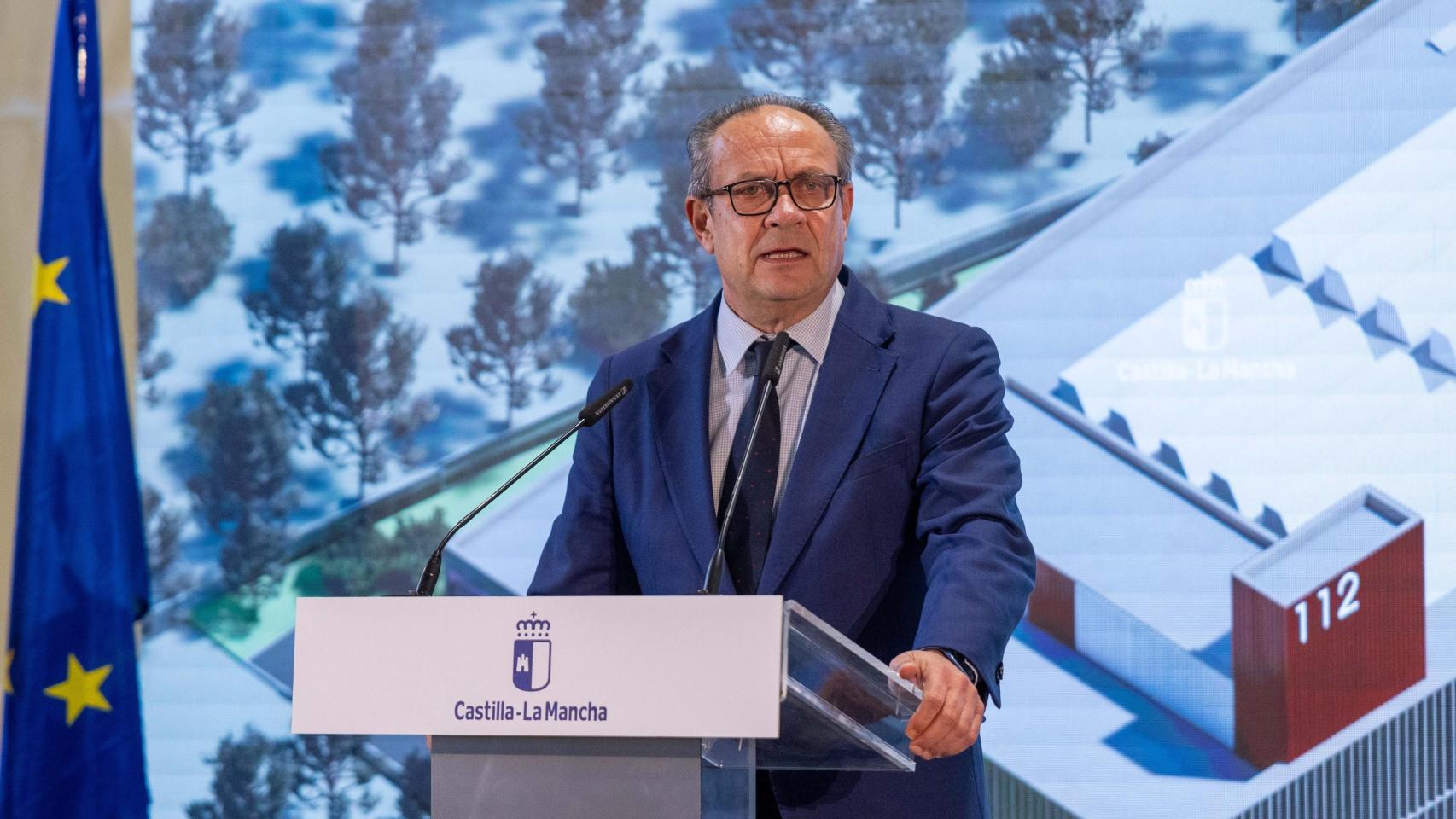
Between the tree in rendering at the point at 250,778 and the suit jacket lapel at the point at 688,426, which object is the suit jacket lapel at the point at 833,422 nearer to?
the suit jacket lapel at the point at 688,426

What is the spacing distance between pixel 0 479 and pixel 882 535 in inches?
115

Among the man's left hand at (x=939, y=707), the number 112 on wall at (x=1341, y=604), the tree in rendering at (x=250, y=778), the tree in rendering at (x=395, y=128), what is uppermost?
the tree in rendering at (x=395, y=128)

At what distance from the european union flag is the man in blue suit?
1.88 meters

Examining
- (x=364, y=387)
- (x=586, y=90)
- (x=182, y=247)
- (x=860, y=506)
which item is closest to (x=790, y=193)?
(x=860, y=506)

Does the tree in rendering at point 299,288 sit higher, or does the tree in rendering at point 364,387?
the tree in rendering at point 299,288

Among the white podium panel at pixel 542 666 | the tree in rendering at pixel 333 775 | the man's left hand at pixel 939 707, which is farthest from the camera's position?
the tree in rendering at pixel 333 775

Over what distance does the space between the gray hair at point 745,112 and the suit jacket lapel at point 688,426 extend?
0.62 feet

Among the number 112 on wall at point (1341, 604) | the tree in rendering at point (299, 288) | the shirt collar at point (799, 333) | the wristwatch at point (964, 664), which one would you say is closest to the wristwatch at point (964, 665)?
the wristwatch at point (964, 664)

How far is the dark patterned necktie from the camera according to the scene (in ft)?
5.64

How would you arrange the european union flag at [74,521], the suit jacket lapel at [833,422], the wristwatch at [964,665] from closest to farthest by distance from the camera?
1. the wristwatch at [964,665]
2. the suit jacket lapel at [833,422]
3. the european union flag at [74,521]

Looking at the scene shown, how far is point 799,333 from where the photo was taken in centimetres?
192

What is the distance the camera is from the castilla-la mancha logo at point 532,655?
122 cm

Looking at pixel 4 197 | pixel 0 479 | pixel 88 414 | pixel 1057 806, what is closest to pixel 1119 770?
pixel 1057 806

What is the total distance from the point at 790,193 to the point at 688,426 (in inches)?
13.8
